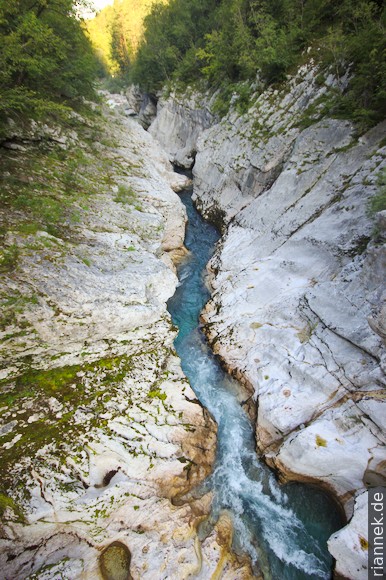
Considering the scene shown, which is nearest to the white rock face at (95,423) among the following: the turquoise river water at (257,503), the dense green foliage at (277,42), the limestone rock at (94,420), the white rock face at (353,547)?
the limestone rock at (94,420)

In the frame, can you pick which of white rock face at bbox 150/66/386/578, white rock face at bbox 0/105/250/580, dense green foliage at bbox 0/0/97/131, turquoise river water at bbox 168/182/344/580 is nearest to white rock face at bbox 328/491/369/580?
white rock face at bbox 150/66/386/578

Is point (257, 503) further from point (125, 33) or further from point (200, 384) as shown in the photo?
point (125, 33)

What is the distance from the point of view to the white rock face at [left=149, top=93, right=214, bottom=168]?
A: 28.1 m

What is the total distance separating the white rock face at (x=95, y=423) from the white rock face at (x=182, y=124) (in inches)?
810

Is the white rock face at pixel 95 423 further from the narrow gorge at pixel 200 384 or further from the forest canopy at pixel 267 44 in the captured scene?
the forest canopy at pixel 267 44

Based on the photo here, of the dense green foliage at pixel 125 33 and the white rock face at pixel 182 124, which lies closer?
the white rock face at pixel 182 124

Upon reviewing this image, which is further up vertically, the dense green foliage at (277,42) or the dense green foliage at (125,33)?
the dense green foliage at (125,33)

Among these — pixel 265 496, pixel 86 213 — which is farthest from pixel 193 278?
pixel 265 496

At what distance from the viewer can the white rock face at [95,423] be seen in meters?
6.17

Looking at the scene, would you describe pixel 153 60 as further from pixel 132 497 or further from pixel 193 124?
pixel 132 497

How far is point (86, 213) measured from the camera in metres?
13.6

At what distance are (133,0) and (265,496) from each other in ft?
299

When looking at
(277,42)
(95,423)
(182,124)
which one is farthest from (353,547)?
(182,124)

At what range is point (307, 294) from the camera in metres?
10.1
